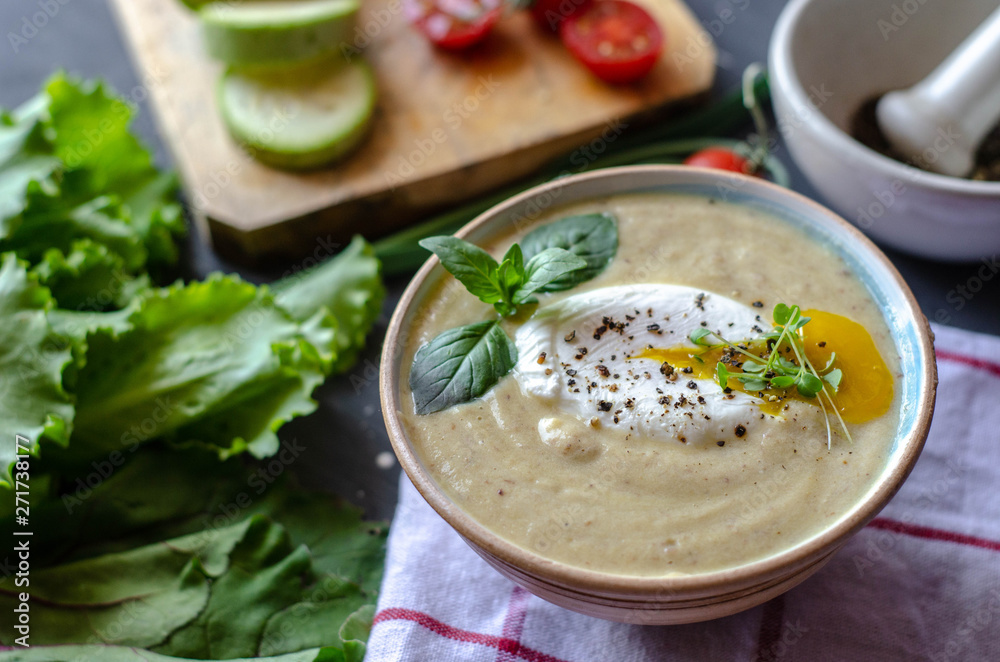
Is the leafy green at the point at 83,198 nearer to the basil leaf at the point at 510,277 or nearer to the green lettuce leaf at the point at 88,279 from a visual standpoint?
the green lettuce leaf at the point at 88,279

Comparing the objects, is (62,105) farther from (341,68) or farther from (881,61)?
(881,61)

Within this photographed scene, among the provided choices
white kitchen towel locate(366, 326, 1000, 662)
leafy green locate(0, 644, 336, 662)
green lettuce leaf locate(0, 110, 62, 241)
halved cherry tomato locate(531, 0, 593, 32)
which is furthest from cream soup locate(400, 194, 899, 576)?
halved cherry tomato locate(531, 0, 593, 32)

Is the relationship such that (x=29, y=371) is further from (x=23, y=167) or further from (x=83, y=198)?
(x=83, y=198)

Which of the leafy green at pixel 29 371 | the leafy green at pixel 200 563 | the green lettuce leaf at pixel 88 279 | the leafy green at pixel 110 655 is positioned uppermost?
the leafy green at pixel 29 371

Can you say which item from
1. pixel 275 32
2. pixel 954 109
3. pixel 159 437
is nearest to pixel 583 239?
pixel 159 437

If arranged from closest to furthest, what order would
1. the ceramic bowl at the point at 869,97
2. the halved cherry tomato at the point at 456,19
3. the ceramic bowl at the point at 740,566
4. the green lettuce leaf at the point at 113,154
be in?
the ceramic bowl at the point at 740,566
the ceramic bowl at the point at 869,97
the green lettuce leaf at the point at 113,154
the halved cherry tomato at the point at 456,19

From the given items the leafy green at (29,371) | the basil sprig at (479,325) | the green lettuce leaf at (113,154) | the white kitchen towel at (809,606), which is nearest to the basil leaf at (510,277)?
the basil sprig at (479,325)
